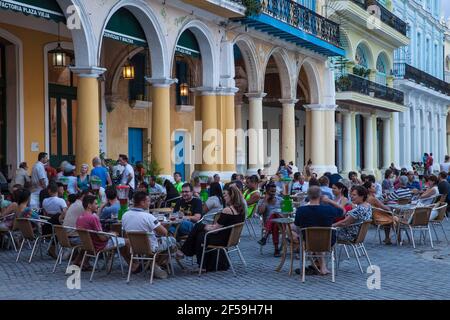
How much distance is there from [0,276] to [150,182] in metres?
6.29

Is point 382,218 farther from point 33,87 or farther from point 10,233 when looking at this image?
point 33,87

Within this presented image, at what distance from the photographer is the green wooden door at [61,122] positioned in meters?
19.3

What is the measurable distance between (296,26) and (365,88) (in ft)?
27.8

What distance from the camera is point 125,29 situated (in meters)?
17.0

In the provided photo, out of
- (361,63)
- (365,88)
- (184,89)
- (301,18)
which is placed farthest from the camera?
(361,63)

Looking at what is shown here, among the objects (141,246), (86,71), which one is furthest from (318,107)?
(141,246)

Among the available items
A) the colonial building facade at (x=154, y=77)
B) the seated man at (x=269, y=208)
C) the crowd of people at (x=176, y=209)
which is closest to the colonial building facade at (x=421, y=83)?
the colonial building facade at (x=154, y=77)

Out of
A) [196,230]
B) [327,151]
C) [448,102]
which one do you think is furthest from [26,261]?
[448,102]

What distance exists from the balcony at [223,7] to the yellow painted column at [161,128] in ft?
7.56

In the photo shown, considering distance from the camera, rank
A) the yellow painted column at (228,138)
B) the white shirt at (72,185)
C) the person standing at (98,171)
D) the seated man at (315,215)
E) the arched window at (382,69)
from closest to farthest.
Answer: the seated man at (315,215)
the white shirt at (72,185)
the person standing at (98,171)
the yellow painted column at (228,138)
the arched window at (382,69)

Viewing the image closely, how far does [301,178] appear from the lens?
1781cm

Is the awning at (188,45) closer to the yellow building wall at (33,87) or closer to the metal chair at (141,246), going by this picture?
the yellow building wall at (33,87)

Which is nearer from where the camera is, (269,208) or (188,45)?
(269,208)
